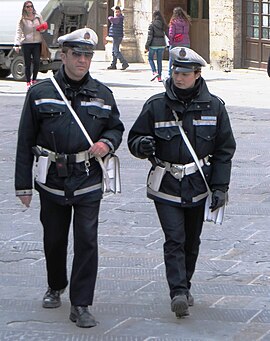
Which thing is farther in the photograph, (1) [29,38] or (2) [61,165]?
(1) [29,38]

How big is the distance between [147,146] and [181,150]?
0.23m

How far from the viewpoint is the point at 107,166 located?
606cm

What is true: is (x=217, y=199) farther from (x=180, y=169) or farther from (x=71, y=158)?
(x=71, y=158)

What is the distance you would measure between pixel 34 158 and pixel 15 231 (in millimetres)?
2485

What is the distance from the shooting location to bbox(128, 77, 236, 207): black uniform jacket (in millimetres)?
6070

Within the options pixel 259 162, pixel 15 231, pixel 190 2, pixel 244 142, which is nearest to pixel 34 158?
pixel 15 231

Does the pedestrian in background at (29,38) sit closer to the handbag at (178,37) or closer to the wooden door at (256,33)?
the handbag at (178,37)

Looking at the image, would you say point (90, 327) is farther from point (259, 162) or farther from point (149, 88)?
point (149, 88)

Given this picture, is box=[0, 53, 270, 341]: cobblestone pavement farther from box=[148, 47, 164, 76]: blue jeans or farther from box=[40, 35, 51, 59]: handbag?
box=[148, 47, 164, 76]: blue jeans

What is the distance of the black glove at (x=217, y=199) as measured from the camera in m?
6.07

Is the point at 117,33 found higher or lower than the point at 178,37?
lower

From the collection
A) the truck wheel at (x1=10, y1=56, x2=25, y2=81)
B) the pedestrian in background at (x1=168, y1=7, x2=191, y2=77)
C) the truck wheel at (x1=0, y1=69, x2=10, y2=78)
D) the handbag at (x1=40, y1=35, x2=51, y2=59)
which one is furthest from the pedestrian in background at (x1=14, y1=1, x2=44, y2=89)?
the truck wheel at (x1=0, y1=69, x2=10, y2=78)

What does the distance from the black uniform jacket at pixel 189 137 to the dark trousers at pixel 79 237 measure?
1.44ft

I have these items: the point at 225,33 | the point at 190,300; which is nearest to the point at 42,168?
the point at 190,300
